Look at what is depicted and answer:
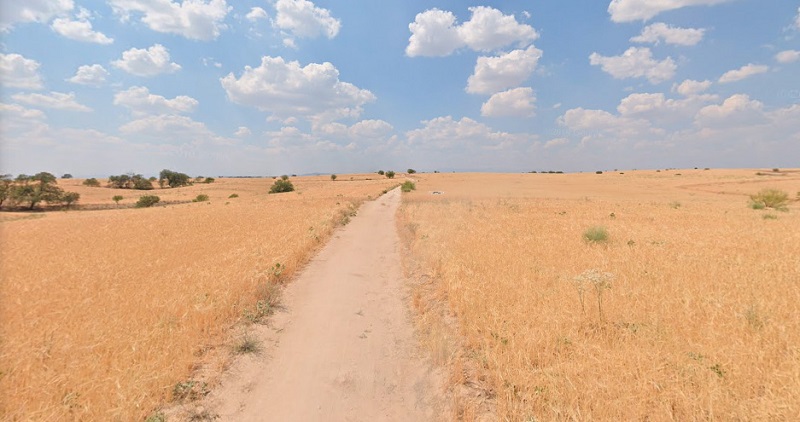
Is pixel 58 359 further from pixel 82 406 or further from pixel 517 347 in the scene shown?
pixel 517 347

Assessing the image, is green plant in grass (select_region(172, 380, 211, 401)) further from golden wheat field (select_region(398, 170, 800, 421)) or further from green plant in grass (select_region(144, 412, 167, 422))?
golden wheat field (select_region(398, 170, 800, 421))

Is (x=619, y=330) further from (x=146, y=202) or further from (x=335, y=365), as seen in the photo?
(x=146, y=202)

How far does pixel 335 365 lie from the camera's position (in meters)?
6.74

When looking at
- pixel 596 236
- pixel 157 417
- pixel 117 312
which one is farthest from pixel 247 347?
pixel 596 236

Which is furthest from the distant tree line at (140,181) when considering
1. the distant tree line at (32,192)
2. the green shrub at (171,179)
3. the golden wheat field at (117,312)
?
the golden wheat field at (117,312)

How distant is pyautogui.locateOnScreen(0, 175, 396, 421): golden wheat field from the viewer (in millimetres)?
5246

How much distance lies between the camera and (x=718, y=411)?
14.4 ft

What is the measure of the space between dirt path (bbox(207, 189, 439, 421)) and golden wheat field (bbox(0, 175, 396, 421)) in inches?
44.8

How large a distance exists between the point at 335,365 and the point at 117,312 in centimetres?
588

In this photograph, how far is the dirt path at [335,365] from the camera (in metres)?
5.47

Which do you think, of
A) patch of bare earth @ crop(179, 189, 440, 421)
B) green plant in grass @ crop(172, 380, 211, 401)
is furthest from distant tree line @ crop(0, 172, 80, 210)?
green plant in grass @ crop(172, 380, 211, 401)

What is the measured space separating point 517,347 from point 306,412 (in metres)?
4.09

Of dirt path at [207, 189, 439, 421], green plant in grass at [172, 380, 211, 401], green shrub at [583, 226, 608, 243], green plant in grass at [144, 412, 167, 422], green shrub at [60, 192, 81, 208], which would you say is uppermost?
green shrub at [60, 192, 81, 208]

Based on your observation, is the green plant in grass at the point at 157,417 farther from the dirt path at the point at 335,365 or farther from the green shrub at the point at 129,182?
the green shrub at the point at 129,182
